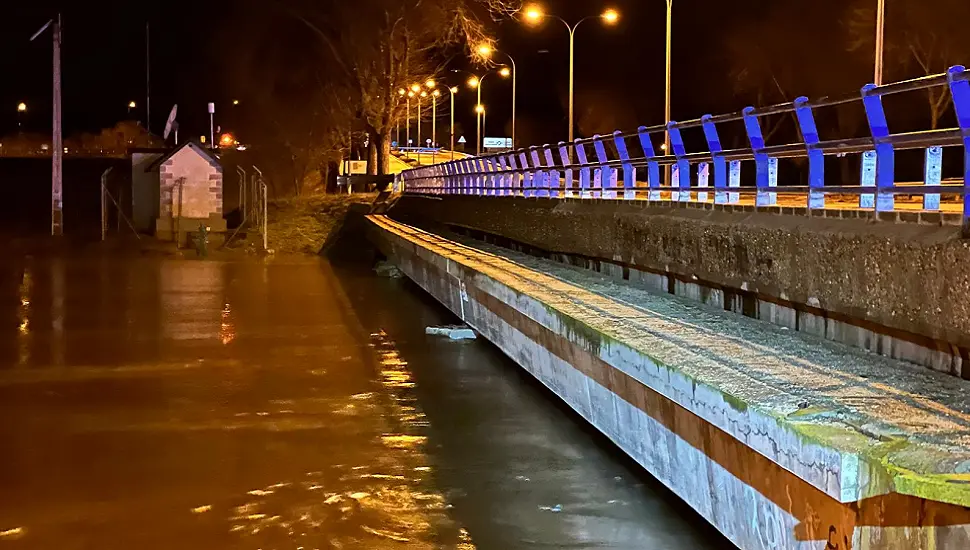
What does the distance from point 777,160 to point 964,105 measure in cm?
376

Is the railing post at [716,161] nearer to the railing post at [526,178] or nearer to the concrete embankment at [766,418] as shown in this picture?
the concrete embankment at [766,418]

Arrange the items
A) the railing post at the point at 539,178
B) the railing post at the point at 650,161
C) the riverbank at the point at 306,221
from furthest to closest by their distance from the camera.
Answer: the riverbank at the point at 306,221 → the railing post at the point at 539,178 → the railing post at the point at 650,161

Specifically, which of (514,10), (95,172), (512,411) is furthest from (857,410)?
(95,172)

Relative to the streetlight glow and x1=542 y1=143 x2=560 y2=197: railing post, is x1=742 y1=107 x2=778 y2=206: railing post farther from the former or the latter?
the streetlight glow

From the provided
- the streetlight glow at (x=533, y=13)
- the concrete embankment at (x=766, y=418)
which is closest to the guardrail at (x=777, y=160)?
the concrete embankment at (x=766, y=418)

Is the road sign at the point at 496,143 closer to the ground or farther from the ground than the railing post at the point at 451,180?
farther from the ground

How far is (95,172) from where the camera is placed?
73188 millimetres

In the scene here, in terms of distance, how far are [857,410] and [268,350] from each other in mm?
9550

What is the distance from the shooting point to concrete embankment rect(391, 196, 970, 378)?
6.15 m

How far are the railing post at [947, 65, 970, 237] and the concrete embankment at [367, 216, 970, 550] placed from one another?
93cm

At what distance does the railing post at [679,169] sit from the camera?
12477 millimetres

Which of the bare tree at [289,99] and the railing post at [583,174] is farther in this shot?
the bare tree at [289,99]

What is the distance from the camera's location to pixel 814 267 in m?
7.74

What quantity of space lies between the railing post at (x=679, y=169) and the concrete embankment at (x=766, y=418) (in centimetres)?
263
